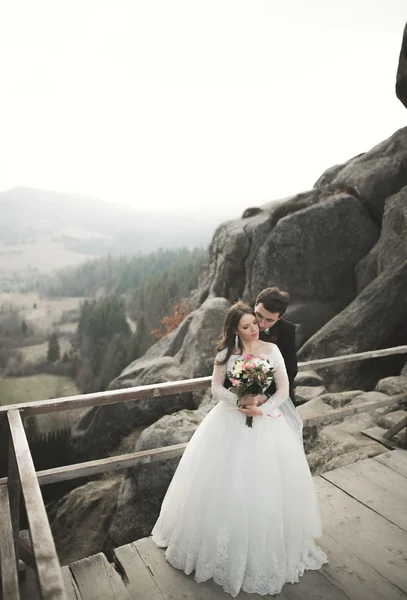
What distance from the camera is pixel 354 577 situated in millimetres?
3254

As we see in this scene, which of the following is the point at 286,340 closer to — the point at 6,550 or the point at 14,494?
the point at 14,494

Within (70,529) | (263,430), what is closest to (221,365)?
(263,430)

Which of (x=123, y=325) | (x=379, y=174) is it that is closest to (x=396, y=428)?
(x=379, y=174)

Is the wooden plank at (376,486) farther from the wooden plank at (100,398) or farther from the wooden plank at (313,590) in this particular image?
the wooden plank at (100,398)

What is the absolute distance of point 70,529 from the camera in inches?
378

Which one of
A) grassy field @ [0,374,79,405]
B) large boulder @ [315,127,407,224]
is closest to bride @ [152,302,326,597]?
large boulder @ [315,127,407,224]

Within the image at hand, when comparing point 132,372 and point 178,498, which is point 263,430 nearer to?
point 178,498

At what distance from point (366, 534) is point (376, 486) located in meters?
0.83

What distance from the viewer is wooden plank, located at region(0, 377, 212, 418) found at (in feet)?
11.5

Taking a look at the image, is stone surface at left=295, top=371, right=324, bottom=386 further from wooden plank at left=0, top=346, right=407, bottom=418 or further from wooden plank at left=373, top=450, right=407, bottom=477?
wooden plank at left=0, top=346, right=407, bottom=418

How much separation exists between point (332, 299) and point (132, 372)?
7533mm

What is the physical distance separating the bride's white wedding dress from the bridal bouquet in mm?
191

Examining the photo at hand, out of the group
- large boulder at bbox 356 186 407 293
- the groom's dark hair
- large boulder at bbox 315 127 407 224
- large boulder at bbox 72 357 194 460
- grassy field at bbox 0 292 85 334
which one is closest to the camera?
the groom's dark hair

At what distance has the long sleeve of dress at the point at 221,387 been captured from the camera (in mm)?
3373
